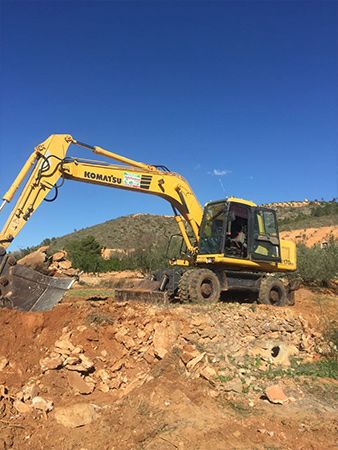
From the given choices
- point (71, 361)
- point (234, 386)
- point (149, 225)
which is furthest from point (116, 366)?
point (149, 225)

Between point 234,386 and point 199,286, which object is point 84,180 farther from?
point 234,386

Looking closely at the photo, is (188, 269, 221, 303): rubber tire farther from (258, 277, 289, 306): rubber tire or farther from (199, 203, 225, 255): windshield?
(258, 277, 289, 306): rubber tire

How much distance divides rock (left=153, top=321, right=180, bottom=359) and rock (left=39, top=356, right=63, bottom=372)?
1.69 meters

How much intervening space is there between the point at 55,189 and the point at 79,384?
→ 409 cm

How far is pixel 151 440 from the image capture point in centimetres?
530

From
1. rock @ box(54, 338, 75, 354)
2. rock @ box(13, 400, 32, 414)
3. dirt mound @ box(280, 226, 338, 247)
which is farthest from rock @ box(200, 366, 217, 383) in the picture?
dirt mound @ box(280, 226, 338, 247)

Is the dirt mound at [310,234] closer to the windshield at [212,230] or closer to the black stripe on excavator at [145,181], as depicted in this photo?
the windshield at [212,230]

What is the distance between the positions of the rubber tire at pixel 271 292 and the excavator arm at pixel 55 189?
207cm

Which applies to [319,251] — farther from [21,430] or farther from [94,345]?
[21,430]

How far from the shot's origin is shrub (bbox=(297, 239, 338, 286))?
17.7 meters

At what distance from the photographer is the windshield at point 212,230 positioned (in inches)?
Result: 417

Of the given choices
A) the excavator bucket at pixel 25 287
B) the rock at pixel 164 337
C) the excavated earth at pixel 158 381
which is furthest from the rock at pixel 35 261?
the rock at pixel 164 337

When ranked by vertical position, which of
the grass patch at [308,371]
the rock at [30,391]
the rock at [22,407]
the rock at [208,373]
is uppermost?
the grass patch at [308,371]

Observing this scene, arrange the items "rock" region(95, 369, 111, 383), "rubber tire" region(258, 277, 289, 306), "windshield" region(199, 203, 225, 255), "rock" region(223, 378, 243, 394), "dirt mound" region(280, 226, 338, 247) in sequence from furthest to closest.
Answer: "dirt mound" region(280, 226, 338, 247)
"rubber tire" region(258, 277, 289, 306)
"windshield" region(199, 203, 225, 255)
"rock" region(95, 369, 111, 383)
"rock" region(223, 378, 243, 394)
